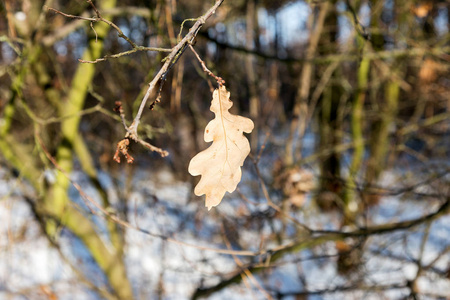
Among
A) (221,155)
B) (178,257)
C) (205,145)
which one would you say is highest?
(205,145)

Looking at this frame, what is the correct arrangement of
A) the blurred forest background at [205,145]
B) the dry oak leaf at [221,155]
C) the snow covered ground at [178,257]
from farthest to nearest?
the snow covered ground at [178,257], the blurred forest background at [205,145], the dry oak leaf at [221,155]

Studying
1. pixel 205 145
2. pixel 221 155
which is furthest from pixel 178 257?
pixel 221 155

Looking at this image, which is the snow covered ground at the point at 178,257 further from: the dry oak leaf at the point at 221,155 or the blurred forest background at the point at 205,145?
the dry oak leaf at the point at 221,155

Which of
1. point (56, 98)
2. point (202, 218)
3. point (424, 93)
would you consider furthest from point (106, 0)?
point (424, 93)

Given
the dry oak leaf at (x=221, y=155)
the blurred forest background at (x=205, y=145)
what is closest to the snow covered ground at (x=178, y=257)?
the blurred forest background at (x=205, y=145)

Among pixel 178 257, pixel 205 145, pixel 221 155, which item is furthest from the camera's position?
pixel 205 145

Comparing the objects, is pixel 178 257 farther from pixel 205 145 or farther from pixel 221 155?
pixel 221 155

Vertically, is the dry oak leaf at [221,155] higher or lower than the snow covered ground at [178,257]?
lower
